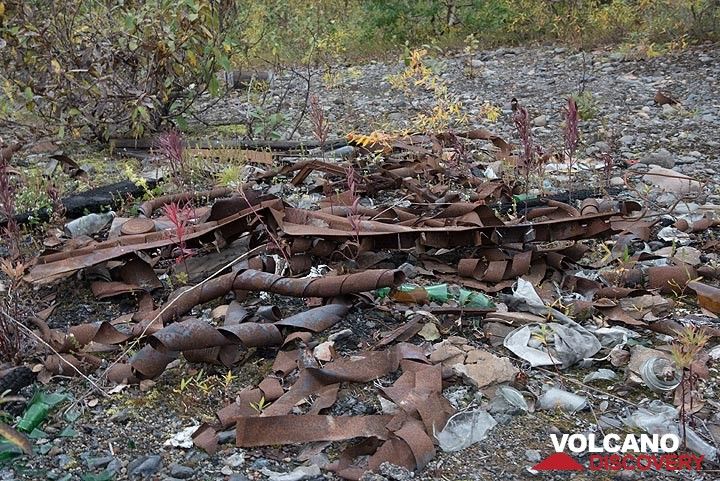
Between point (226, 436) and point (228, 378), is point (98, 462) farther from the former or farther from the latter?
point (228, 378)

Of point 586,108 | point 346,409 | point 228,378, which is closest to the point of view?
point 346,409

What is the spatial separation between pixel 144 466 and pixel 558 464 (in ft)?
3.27

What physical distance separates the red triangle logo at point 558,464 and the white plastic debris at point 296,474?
0.52 metres

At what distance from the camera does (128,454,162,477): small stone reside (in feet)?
6.23

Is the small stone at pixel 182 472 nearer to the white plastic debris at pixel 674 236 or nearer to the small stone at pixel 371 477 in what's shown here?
the small stone at pixel 371 477

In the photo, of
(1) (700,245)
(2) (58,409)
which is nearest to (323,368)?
(2) (58,409)

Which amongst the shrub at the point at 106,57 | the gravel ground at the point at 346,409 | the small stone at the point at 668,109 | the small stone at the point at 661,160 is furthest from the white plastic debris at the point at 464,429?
the small stone at the point at 668,109

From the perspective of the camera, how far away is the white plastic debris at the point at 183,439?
2008mm

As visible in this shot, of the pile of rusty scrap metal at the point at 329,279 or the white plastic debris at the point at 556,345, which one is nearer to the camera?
the pile of rusty scrap metal at the point at 329,279

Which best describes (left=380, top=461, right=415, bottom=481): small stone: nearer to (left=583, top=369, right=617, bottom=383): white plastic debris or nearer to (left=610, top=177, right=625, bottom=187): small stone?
(left=583, top=369, right=617, bottom=383): white plastic debris

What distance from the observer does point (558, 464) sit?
1871mm

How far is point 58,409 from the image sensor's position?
7.25 ft

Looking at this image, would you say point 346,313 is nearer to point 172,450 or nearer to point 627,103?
point 172,450

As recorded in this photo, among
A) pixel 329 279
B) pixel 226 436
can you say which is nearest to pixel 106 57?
pixel 329 279
